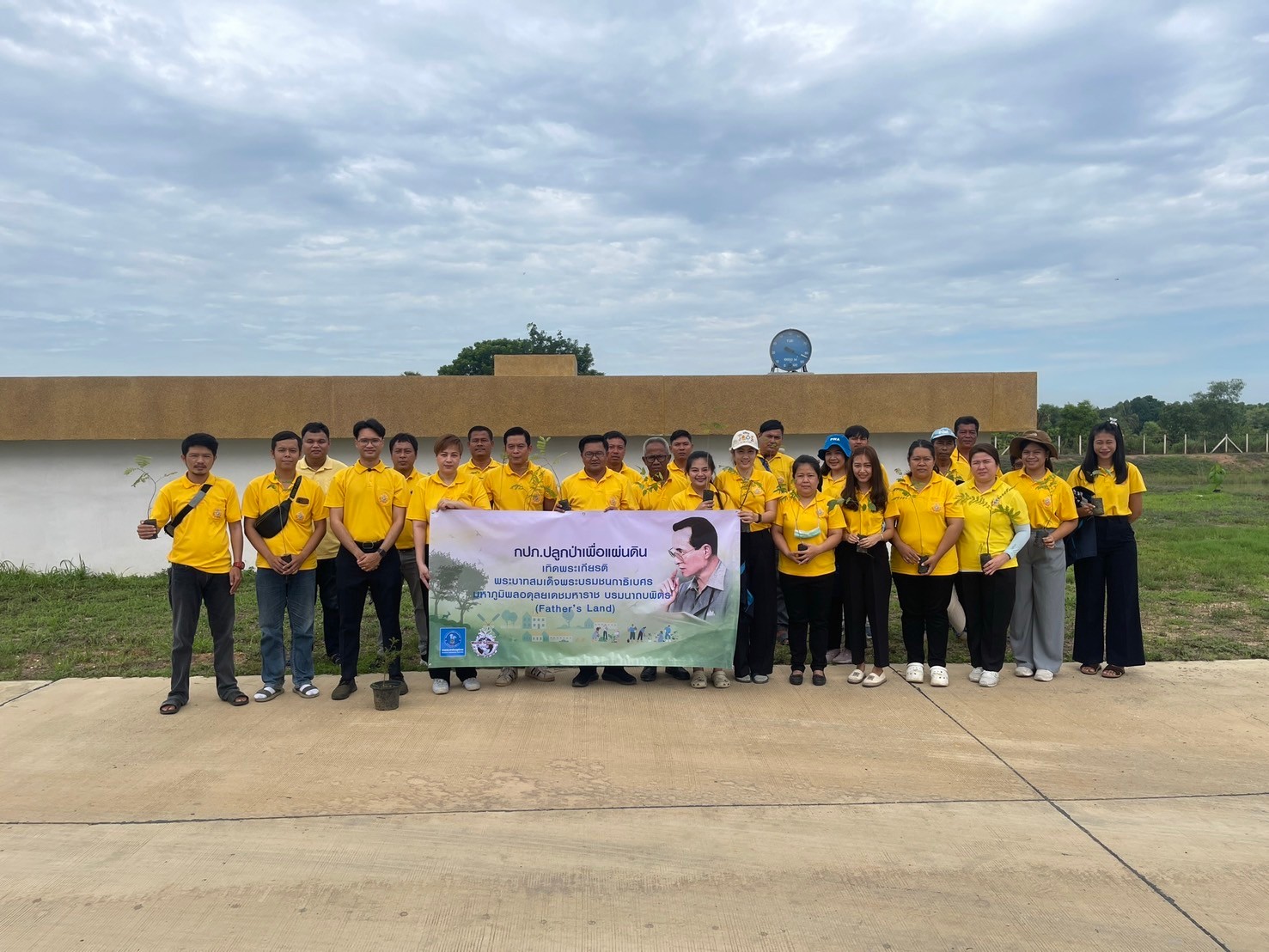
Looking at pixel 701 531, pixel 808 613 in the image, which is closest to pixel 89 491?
pixel 701 531

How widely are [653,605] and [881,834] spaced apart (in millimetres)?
2416

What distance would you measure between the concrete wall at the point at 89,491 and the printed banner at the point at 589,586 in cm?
421

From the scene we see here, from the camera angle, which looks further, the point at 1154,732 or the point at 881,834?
the point at 1154,732

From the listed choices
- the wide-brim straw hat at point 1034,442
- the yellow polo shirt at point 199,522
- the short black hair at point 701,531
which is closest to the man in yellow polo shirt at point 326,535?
the yellow polo shirt at point 199,522

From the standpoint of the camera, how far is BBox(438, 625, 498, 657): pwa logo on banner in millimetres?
5684

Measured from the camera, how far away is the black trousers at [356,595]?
5.48m

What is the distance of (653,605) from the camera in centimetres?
577

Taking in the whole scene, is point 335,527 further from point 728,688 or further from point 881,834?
point 881,834

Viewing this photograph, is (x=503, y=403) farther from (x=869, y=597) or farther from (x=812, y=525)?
(x=869, y=597)

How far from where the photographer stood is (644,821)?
3.75 metres

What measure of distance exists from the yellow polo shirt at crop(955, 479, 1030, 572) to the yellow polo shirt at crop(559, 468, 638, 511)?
2211 mm

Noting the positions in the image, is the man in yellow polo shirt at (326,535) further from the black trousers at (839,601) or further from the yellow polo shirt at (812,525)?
the black trousers at (839,601)

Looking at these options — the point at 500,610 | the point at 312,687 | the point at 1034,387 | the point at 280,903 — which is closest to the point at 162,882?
the point at 280,903

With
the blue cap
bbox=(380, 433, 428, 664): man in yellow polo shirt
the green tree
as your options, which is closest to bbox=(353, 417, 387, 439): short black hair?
bbox=(380, 433, 428, 664): man in yellow polo shirt
